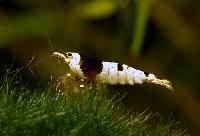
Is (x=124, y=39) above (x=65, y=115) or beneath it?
above

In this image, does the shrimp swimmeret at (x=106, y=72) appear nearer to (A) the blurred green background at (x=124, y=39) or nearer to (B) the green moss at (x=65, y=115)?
(B) the green moss at (x=65, y=115)

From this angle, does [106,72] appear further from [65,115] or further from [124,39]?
[124,39]

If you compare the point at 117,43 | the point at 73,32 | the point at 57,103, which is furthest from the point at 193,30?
the point at 57,103

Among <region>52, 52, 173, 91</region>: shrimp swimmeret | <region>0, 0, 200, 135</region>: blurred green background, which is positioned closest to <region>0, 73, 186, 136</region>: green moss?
<region>52, 52, 173, 91</region>: shrimp swimmeret

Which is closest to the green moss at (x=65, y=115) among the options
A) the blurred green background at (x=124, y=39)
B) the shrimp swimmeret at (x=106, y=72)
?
the shrimp swimmeret at (x=106, y=72)

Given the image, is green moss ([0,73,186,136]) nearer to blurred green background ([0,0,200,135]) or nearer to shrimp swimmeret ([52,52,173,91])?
shrimp swimmeret ([52,52,173,91])

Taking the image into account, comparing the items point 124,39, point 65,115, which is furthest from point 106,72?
point 124,39
